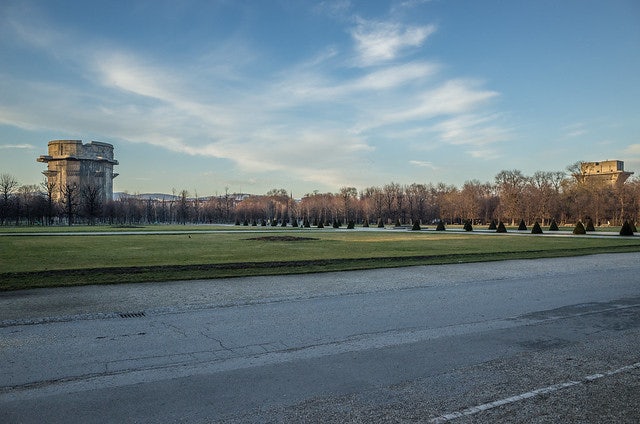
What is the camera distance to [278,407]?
4855mm

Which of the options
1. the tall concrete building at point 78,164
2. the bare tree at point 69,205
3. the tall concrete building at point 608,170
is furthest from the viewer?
the tall concrete building at point 78,164

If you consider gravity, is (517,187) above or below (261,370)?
above

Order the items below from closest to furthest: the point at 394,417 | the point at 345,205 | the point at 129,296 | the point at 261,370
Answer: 1. the point at 394,417
2. the point at 261,370
3. the point at 129,296
4. the point at 345,205

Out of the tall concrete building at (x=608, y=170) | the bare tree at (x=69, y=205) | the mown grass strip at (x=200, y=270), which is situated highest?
the tall concrete building at (x=608, y=170)

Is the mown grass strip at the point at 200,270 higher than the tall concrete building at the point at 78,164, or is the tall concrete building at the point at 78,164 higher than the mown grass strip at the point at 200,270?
the tall concrete building at the point at 78,164

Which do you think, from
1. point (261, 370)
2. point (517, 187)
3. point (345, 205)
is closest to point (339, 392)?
point (261, 370)

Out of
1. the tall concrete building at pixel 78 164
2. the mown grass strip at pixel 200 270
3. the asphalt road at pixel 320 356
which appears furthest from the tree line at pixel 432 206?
the asphalt road at pixel 320 356

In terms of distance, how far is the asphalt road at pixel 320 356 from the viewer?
4.84m

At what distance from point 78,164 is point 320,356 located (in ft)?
519

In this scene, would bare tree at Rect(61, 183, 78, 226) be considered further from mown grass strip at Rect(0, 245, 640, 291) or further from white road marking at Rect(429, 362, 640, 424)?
white road marking at Rect(429, 362, 640, 424)

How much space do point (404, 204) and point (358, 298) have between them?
123 metres

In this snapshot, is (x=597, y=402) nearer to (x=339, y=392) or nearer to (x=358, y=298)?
(x=339, y=392)

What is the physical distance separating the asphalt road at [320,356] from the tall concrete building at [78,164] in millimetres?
146505

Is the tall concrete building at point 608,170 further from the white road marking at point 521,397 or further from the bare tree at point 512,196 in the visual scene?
the white road marking at point 521,397
